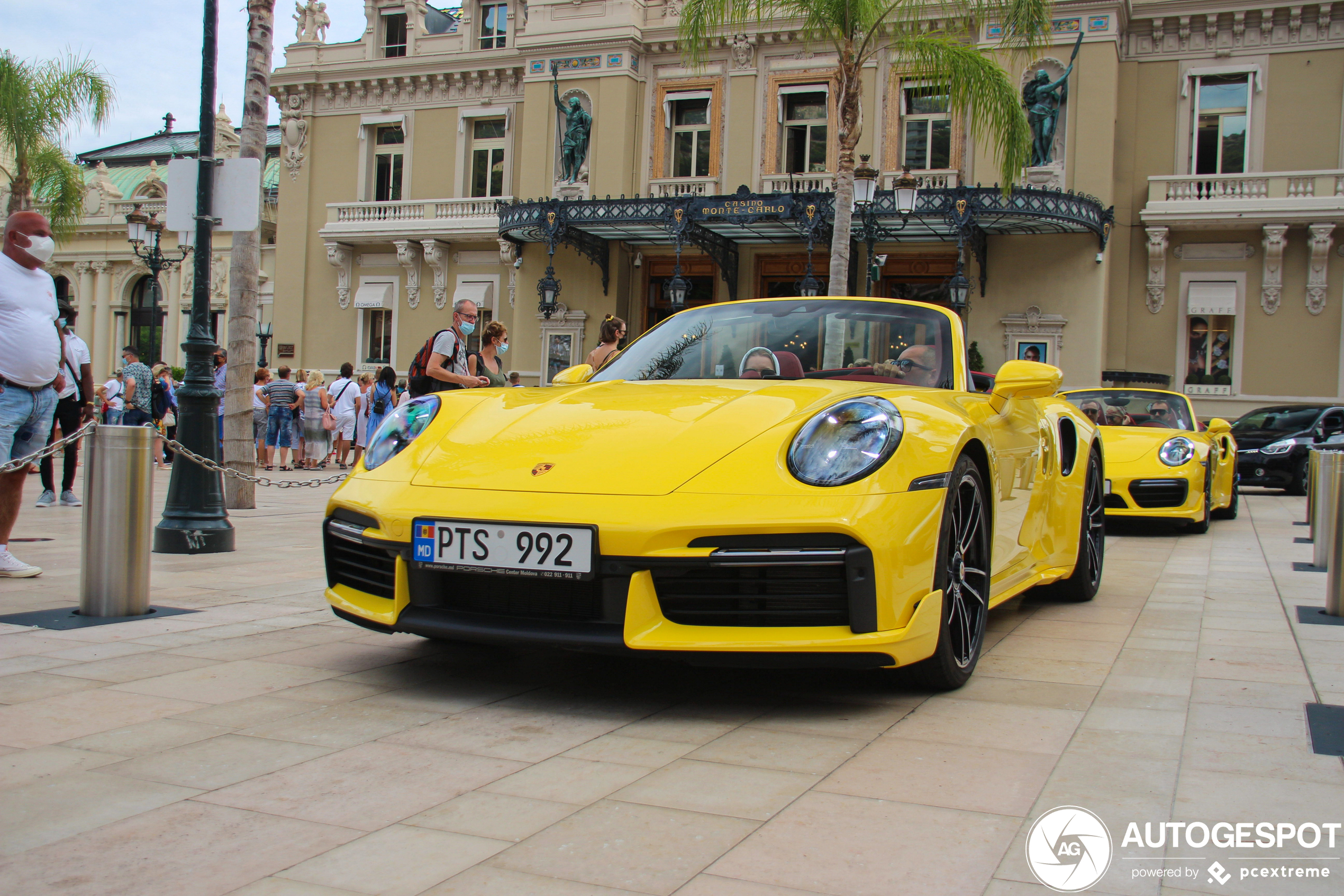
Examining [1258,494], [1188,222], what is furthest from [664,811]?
[1188,222]

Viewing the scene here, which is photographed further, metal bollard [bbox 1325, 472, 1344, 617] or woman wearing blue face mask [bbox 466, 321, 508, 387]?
woman wearing blue face mask [bbox 466, 321, 508, 387]

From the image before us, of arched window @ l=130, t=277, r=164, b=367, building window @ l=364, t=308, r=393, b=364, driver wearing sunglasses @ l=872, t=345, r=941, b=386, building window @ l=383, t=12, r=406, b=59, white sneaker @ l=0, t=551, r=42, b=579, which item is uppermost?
building window @ l=383, t=12, r=406, b=59

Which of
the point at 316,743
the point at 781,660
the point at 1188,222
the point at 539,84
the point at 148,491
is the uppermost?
the point at 539,84

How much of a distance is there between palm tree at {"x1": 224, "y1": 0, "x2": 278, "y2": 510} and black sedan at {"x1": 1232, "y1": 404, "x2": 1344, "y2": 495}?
13904mm

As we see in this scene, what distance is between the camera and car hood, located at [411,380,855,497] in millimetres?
3227

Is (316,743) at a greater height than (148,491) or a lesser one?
lesser

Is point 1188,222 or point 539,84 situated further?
point 539,84

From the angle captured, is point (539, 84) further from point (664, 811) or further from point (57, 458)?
point (664, 811)

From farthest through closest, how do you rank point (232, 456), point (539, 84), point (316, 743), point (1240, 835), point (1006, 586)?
point (539, 84)
point (232, 456)
point (1006, 586)
point (316, 743)
point (1240, 835)

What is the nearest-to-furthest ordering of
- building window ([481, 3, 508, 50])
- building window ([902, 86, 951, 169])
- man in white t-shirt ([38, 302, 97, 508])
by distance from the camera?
man in white t-shirt ([38, 302, 97, 508]) < building window ([902, 86, 951, 169]) < building window ([481, 3, 508, 50])

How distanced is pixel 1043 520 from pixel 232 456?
6.98 metres

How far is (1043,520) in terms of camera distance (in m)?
4.92

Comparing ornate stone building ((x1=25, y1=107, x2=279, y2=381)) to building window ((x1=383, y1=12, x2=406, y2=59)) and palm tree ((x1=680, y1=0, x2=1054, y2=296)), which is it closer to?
building window ((x1=383, y1=12, x2=406, y2=59))

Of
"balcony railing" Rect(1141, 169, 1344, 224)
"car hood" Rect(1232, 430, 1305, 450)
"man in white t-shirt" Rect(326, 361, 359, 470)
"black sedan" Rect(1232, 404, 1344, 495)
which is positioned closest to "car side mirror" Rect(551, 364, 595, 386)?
"man in white t-shirt" Rect(326, 361, 359, 470)
